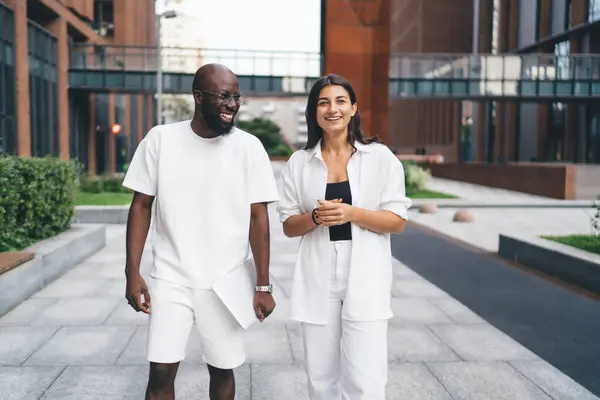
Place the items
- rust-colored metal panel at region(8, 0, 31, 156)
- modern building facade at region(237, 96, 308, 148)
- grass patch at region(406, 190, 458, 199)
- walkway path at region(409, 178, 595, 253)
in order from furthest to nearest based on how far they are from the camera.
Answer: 1. modern building facade at region(237, 96, 308, 148)
2. rust-colored metal panel at region(8, 0, 31, 156)
3. grass patch at region(406, 190, 458, 199)
4. walkway path at region(409, 178, 595, 253)

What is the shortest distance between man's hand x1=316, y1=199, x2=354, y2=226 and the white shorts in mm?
597

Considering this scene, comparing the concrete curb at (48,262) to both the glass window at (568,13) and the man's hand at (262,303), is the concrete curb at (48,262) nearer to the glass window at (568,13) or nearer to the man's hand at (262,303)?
the man's hand at (262,303)

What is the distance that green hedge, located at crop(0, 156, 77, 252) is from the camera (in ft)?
25.9

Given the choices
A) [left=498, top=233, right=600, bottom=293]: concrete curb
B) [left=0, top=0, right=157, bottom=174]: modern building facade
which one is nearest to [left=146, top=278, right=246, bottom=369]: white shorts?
[left=498, top=233, right=600, bottom=293]: concrete curb

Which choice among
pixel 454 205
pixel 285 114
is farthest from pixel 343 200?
pixel 285 114

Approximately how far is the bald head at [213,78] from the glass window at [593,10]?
42.3 meters

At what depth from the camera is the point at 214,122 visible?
2861mm

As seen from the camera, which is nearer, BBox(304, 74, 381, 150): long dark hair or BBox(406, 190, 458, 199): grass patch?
BBox(304, 74, 381, 150): long dark hair

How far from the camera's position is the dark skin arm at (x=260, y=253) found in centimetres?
303

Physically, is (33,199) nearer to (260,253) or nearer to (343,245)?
(260,253)

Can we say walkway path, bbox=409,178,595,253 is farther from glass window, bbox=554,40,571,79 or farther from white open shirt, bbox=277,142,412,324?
glass window, bbox=554,40,571,79

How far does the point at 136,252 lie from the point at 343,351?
110cm

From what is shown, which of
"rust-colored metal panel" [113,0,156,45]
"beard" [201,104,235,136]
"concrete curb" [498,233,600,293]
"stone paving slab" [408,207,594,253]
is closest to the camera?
"beard" [201,104,235,136]

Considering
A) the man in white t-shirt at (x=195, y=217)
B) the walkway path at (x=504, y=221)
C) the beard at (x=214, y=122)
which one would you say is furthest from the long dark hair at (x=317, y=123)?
the walkway path at (x=504, y=221)
